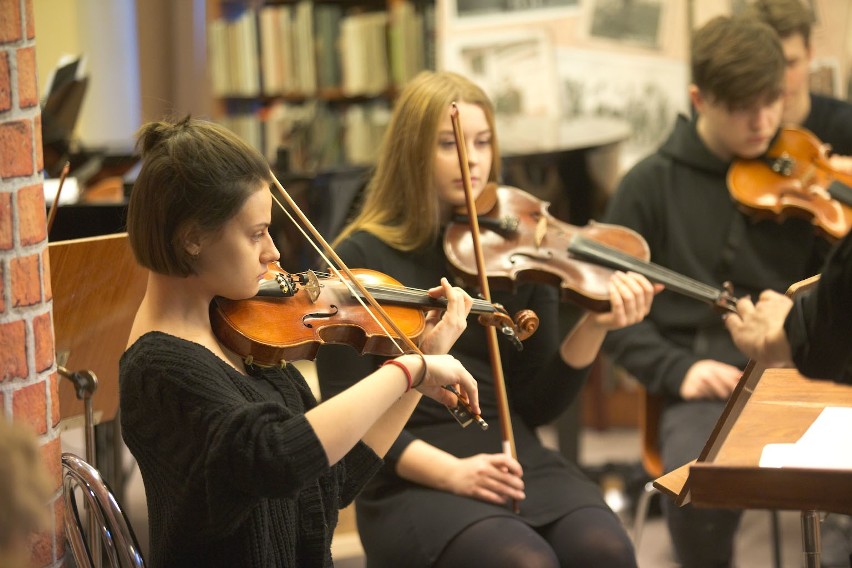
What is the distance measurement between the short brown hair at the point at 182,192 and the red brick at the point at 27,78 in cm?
17

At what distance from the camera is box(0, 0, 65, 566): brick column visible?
57.2 inches

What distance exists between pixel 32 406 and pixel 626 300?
1072mm

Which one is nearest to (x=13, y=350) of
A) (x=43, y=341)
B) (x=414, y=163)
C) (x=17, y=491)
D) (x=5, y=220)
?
(x=43, y=341)

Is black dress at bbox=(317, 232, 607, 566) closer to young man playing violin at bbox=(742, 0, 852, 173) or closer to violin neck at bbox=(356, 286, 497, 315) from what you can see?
violin neck at bbox=(356, 286, 497, 315)

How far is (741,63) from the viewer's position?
2379 millimetres

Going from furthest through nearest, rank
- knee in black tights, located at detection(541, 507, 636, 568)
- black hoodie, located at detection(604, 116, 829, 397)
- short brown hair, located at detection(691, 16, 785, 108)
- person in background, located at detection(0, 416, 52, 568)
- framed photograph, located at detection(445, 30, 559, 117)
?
framed photograph, located at detection(445, 30, 559, 117) < black hoodie, located at detection(604, 116, 829, 397) < short brown hair, located at detection(691, 16, 785, 108) < knee in black tights, located at detection(541, 507, 636, 568) < person in background, located at detection(0, 416, 52, 568)

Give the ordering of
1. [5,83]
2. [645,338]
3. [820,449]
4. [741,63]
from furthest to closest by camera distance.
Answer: [645,338], [741,63], [5,83], [820,449]

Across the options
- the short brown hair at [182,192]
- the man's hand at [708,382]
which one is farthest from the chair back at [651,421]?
the short brown hair at [182,192]

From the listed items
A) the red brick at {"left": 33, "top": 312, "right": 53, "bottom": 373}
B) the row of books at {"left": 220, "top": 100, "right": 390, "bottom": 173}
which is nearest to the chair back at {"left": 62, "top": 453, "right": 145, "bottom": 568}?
the red brick at {"left": 33, "top": 312, "right": 53, "bottom": 373}

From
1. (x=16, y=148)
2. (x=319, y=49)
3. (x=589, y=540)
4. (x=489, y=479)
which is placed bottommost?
(x=589, y=540)

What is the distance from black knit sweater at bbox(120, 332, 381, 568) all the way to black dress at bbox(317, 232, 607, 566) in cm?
42

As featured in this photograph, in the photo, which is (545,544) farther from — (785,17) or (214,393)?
(785,17)

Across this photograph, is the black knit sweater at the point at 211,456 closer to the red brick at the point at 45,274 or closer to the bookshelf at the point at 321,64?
the red brick at the point at 45,274

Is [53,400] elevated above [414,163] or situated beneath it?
situated beneath
